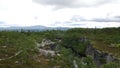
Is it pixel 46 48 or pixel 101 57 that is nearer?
Result: pixel 101 57

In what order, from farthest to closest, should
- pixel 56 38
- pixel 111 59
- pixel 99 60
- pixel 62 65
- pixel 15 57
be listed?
pixel 56 38 → pixel 99 60 → pixel 111 59 → pixel 15 57 → pixel 62 65

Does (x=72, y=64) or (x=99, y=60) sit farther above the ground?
(x=72, y=64)

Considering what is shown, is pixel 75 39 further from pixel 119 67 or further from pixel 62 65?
pixel 62 65

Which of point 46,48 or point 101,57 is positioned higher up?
point 46,48

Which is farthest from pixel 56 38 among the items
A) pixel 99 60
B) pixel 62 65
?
pixel 62 65

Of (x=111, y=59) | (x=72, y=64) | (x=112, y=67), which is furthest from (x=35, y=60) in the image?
(x=111, y=59)

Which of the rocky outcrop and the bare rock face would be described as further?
the rocky outcrop

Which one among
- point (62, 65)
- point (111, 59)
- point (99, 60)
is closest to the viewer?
point (62, 65)

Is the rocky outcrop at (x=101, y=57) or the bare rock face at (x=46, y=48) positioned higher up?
the bare rock face at (x=46, y=48)

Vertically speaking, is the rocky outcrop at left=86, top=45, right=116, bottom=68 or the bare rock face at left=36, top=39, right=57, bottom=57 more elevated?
the bare rock face at left=36, top=39, right=57, bottom=57

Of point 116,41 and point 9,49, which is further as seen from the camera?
point 116,41

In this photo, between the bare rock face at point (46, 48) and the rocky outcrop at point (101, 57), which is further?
the rocky outcrop at point (101, 57)
